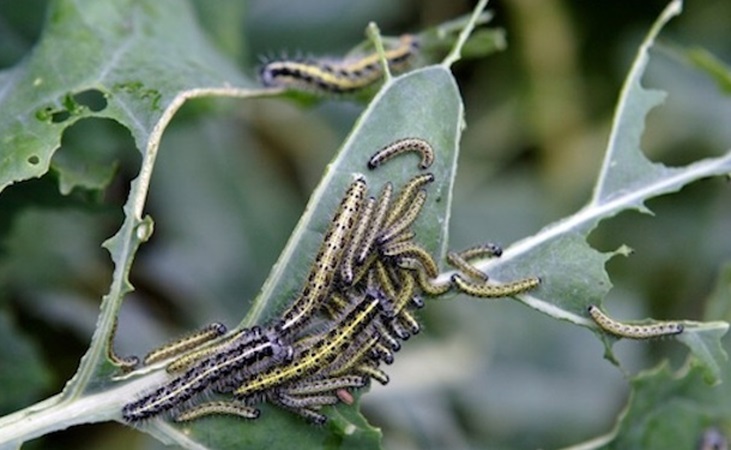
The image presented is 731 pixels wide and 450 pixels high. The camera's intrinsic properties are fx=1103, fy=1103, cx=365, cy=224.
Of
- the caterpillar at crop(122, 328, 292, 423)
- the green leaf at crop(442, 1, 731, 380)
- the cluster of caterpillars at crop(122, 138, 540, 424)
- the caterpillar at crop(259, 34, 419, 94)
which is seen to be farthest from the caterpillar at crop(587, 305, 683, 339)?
the caterpillar at crop(259, 34, 419, 94)

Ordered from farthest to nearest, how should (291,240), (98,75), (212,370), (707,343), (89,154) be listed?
1. (89,154)
2. (98,75)
3. (707,343)
4. (291,240)
5. (212,370)

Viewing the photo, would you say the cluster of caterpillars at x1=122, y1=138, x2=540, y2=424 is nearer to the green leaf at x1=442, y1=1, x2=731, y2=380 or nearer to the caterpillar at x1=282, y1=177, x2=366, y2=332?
the caterpillar at x1=282, y1=177, x2=366, y2=332

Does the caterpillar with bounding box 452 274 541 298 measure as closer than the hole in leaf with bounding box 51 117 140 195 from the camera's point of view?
Yes

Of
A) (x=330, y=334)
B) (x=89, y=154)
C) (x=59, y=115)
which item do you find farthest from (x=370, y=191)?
(x=89, y=154)

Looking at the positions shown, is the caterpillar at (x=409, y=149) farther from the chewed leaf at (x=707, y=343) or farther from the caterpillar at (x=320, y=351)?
the chewed leaf at (x=707, y=343)

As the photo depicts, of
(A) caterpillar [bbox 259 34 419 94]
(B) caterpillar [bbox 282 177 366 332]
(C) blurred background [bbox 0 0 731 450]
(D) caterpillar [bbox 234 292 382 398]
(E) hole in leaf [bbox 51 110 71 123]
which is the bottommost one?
(D) caterpillar [bbox 234 292 382 398]

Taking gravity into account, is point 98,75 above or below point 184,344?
above

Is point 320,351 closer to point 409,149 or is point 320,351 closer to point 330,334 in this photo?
point 330,334
